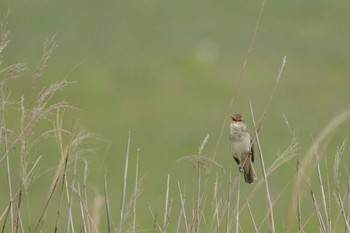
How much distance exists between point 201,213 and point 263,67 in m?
19.9

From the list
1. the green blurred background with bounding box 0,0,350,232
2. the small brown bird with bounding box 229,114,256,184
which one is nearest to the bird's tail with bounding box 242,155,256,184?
the small brown bird with bounding box 229,114,256,184

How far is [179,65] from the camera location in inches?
987

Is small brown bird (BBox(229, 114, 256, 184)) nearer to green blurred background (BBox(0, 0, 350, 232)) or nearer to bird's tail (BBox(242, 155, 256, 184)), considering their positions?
bird's tail (BBox(242, 155, 256, 184))

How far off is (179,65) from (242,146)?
1893 centimetres

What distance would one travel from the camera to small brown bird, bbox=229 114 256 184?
20.1 ft

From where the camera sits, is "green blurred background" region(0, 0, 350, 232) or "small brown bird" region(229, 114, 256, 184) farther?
"green blurred background" region(0, 0, 350, 232)

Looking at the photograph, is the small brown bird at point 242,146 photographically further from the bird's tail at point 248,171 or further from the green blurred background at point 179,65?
the green blurred background at point 179,65

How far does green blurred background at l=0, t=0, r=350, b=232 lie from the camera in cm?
2191

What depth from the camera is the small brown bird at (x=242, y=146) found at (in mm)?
6133

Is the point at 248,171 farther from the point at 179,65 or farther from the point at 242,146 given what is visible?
the point at 179,65

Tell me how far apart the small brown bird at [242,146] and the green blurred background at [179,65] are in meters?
13.3

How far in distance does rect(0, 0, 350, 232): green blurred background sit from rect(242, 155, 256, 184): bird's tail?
1339 centimetres

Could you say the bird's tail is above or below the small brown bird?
below

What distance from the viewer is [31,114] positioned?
4.50 meters
